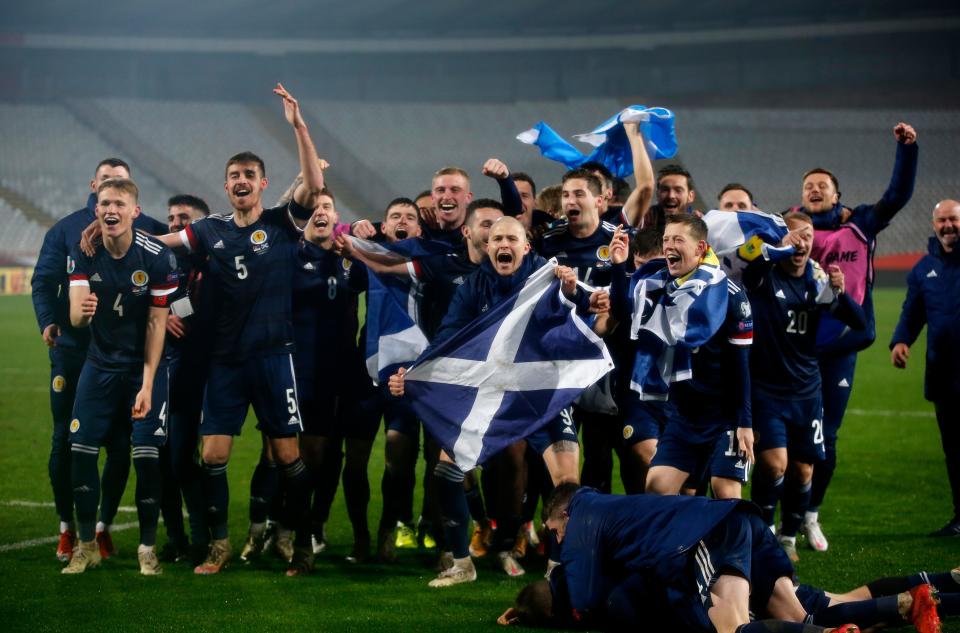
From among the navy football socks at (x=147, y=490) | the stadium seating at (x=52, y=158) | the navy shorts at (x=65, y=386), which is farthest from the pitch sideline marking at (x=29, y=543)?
the stadium seating at (x=52, y=158)

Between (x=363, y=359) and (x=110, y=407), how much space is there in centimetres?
157

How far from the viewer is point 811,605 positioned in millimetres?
5129

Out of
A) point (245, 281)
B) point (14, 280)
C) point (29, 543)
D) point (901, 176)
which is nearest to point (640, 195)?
point (901, 176)

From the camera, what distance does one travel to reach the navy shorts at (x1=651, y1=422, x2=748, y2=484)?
5.96 meters

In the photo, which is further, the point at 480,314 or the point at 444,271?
the point at 444,271

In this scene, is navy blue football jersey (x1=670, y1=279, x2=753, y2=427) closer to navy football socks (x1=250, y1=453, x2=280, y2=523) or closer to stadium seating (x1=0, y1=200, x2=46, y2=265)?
navy football socks (x1=250, y1=453, x2=280, y2=523)

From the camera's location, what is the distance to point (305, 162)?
21.8 feet

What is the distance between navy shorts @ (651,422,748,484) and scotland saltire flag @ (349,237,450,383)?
68.3 inches

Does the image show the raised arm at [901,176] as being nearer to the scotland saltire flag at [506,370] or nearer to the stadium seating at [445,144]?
the scotland saltire flag at [506,370]

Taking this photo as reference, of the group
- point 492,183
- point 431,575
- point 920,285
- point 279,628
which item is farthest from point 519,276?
point 492,183

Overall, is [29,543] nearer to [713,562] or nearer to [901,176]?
[713,562]

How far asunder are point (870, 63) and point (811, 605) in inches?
1443

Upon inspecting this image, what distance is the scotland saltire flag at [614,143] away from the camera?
27.3 ft

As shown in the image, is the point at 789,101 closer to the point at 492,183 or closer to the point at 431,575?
the point at 492,183
